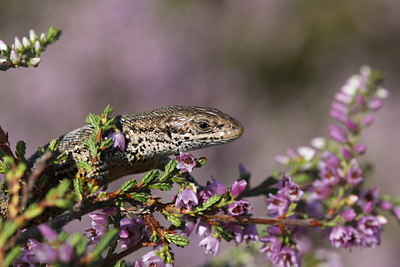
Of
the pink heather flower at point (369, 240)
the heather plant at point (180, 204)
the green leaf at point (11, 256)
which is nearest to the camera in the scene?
the green leaf at point (11, 256)

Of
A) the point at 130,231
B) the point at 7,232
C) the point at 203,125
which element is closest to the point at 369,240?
the point at 203,125

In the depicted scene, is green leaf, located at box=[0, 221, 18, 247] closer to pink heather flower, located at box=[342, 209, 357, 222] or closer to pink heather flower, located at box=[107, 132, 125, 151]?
pink heather flower, located at box=[107, 132, 125, 151]

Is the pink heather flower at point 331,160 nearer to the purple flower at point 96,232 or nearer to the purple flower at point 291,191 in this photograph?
the purple flower at point 291,191

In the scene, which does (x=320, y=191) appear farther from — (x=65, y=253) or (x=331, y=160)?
(x=65, y=253)

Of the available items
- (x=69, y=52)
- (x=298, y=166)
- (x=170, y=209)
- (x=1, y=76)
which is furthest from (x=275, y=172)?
(x=1, y=76)

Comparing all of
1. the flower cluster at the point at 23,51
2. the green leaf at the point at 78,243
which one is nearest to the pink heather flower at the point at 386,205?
the green leaf at the point at 78,243

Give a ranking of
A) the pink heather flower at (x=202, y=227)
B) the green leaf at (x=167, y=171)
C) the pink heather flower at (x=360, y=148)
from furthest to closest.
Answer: the pink heather flower at (x=360, y=148) → the pink heather flower at (x=202, y=227) → the green leaf at (x=167, y=171)

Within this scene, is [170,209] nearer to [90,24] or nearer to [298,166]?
[298,166]
